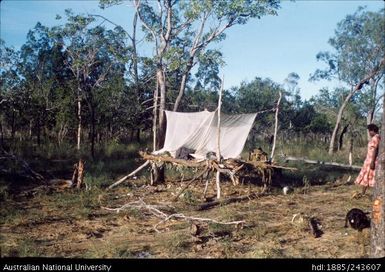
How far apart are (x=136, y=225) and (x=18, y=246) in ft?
6.91

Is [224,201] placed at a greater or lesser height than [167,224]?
greater

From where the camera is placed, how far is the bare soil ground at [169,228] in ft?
18.6

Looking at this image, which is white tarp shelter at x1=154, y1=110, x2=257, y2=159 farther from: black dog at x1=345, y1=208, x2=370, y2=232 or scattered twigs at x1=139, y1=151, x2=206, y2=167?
black dog at x1=345, y1=208, x2=370, y2=232

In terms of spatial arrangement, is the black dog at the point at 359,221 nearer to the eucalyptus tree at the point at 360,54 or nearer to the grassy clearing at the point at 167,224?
the grassy clearing at the point at 167,224

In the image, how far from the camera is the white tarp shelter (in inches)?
424

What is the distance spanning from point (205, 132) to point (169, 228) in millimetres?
4609

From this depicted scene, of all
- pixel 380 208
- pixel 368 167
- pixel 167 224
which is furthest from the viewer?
pixel 368 167

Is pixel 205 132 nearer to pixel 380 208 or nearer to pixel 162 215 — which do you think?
pixel 162 215

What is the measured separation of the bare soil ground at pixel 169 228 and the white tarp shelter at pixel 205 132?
1315 millimetres

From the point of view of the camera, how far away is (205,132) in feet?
37.0

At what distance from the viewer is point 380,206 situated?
13.0ft

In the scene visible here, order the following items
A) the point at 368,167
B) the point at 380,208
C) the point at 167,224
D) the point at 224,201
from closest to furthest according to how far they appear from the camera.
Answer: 1. the point at 380,208
2. the point at 167,224
3. the point at 368,167
4. the point at 224,201

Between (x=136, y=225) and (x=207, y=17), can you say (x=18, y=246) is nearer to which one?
(x=136, y=225)

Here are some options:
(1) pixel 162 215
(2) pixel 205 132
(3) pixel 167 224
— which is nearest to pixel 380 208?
(3) pixel 167 224
